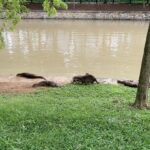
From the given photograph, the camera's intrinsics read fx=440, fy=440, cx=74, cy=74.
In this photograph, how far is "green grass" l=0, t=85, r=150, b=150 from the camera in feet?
16.0

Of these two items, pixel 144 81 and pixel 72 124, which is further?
pixel 144 81

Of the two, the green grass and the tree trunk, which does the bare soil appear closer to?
the green grass

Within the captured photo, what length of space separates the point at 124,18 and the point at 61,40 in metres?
13.2

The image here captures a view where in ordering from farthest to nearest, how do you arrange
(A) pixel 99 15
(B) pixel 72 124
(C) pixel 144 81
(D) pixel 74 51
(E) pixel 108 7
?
(E) pixel 108 7 → (A) pixel 99 15 → (D) pixel 74 51 → (C) pixel 144 81 → (B) pixel 72 124

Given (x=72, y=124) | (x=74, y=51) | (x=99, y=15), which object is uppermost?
(x=72, y=124)

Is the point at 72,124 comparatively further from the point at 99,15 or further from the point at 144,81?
the point at 99,15

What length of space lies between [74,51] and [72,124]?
40.5ft

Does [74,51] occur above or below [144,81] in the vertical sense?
below

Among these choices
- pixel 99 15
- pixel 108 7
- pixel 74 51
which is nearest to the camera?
pixel 74 51

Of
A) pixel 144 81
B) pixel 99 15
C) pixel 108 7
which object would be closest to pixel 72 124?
pixel 144 81

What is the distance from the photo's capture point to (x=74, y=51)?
17766 millimetres

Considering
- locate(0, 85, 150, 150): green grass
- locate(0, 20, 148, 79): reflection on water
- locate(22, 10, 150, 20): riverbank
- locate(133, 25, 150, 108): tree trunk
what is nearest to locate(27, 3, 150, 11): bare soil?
locate(22, 10, 150, 20): riverbank

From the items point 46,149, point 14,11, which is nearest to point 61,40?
point 14,11

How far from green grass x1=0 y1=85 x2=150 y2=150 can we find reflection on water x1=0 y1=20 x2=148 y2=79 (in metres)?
6.67
